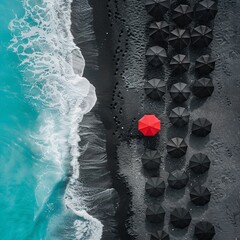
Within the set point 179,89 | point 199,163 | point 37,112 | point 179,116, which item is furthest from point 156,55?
point 37,112

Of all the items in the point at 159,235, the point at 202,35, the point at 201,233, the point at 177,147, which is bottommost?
the point at 159,235

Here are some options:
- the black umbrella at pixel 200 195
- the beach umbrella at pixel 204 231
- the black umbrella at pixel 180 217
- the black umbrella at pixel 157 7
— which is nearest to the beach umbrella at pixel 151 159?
the black umbrella at pixel 200 195

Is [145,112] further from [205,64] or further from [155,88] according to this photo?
[205,64]

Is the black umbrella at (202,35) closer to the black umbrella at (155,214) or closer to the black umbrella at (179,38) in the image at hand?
the black umbrella at (179,38)

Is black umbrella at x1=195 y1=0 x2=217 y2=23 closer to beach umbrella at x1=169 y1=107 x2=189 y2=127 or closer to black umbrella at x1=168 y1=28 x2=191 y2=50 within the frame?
black umbrella at x1=168 y1=28 x2=191 y2=50

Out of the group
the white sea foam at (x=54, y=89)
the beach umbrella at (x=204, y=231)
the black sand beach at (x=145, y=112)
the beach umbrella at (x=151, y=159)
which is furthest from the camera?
the white sea foam at (x=54, y=89)
